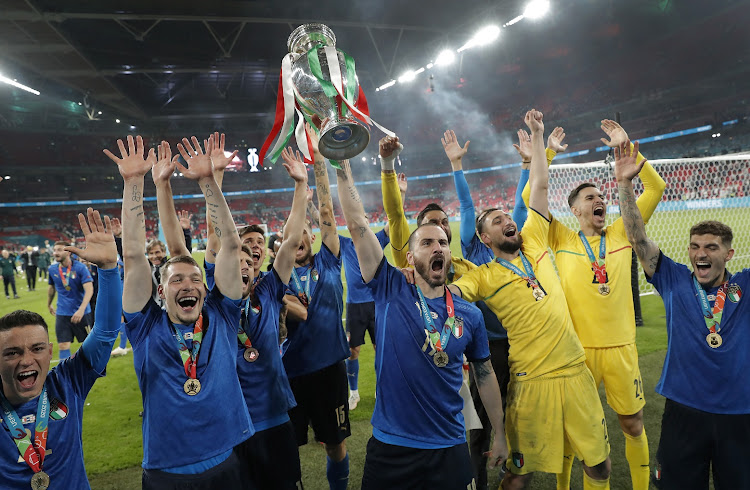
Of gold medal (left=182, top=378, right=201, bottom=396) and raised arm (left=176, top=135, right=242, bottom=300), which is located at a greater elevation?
raised arm (left=176, top=135, right=242, bottom=300)

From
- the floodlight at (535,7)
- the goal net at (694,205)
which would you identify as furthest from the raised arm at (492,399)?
the floodlight at (535,7)

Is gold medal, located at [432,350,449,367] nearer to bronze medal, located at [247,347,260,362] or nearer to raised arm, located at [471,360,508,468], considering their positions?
raised arm, located at [471,360,508,468]

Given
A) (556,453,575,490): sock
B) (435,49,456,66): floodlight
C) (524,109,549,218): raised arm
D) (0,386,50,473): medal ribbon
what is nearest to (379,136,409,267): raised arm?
(524,109,549,218): raised arm

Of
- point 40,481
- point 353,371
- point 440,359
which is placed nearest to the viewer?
point 40,481

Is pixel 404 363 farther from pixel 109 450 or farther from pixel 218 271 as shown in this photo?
pixel 109 450

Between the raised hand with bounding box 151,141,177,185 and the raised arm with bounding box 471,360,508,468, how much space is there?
220 centimetres

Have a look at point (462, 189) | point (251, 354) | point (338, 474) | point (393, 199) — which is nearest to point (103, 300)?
point (251, 354)

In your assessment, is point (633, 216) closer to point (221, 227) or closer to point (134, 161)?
point (221, 227)

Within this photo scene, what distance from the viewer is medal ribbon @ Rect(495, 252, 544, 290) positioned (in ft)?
9.53

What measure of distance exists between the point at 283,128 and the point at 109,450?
4.30 m

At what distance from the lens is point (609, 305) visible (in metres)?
3.20

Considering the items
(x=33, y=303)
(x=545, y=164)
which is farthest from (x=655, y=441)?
(x=33, y=303)

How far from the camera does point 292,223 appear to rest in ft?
10.1

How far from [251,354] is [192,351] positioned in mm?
514
